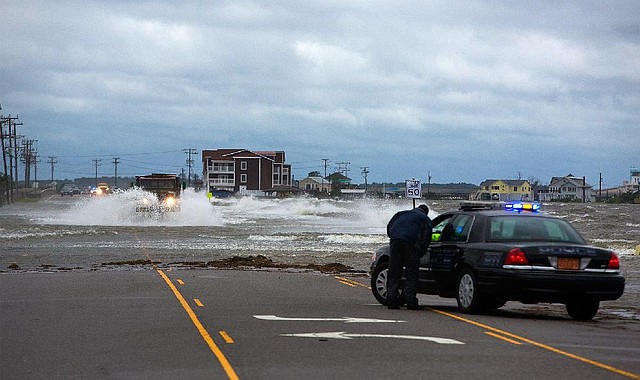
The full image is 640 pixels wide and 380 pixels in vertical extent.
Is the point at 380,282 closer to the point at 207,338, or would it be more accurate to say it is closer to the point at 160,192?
the point at 207,338

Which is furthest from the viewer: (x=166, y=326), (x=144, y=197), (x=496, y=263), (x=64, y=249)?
(x=144, y=197)

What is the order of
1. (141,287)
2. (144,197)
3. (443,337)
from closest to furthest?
(443,337) → (141,287) → (144,197)

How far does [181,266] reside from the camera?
26953 mm

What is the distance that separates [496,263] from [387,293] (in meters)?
2.22

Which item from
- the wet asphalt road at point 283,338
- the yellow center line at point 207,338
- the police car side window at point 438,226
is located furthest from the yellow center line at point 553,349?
the yellow center line at point 207,338

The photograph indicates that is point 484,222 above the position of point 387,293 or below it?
above

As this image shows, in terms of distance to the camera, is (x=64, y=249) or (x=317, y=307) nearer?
(x=317, y=307)

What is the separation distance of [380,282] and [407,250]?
3.92 ft

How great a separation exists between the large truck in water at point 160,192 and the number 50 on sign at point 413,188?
3465cm

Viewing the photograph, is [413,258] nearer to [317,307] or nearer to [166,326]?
[317,307]

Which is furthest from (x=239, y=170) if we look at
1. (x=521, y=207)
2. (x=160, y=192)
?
(x=521, y=207)

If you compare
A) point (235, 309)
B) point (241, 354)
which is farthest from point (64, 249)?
point (241, 354)

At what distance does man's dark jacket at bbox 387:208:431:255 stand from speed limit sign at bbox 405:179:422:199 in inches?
385

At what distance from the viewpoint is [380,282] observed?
16.3 meters
